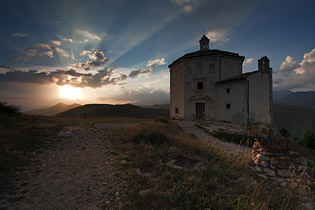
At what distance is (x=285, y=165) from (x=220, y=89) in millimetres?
14668

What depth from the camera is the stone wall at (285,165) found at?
3975 millimetres

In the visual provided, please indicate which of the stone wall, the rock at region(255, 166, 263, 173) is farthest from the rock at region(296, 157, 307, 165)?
the rock at region(255, 166, 263, 173)

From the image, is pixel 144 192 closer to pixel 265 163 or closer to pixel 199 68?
pixel 265 163

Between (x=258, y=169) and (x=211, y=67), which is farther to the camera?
(x=211, y=67)

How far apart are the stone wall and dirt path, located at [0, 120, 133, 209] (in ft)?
15.1

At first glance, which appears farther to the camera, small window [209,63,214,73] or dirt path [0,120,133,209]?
small window [209,63,214,73]

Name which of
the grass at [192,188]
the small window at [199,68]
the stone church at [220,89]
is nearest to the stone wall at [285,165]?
the grass at [192,188]

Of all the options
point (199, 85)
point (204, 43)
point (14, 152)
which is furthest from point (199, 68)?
point (14, 152)

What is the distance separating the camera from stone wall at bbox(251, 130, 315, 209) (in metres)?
3.98

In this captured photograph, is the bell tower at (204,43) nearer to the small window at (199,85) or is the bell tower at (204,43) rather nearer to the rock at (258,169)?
the small window at (199,85)

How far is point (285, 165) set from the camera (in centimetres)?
423

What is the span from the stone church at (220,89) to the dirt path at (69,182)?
1581cm

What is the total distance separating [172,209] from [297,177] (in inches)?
171

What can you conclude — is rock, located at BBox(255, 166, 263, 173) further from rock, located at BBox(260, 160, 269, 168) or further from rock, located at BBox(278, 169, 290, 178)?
rock, located at BBox(278, 169, 290, 178)
